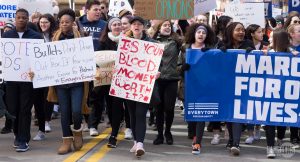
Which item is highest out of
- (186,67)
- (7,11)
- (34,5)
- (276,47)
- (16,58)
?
(34,5)

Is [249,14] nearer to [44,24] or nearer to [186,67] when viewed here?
[186,67]

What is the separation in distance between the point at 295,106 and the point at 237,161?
115cm

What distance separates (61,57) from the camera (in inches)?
333

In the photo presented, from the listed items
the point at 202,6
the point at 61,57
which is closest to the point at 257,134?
the point at 202,6

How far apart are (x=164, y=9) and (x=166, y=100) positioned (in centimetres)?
159

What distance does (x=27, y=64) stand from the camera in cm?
865

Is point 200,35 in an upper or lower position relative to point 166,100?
upper

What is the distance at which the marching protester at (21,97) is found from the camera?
859 cm

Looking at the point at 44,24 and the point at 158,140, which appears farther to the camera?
the point at 44,24

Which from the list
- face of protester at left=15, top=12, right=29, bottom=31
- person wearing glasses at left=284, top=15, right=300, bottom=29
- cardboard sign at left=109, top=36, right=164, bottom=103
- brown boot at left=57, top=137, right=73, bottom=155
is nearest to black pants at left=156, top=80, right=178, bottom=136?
cardboard sign at left=109, top=36, right=164, bottom=103

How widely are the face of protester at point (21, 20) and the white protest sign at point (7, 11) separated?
2.44 meters

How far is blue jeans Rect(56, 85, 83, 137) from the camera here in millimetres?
8344

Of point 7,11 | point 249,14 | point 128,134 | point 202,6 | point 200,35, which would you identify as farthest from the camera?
point 249,14

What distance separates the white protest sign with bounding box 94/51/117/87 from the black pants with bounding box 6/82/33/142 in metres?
1.03
